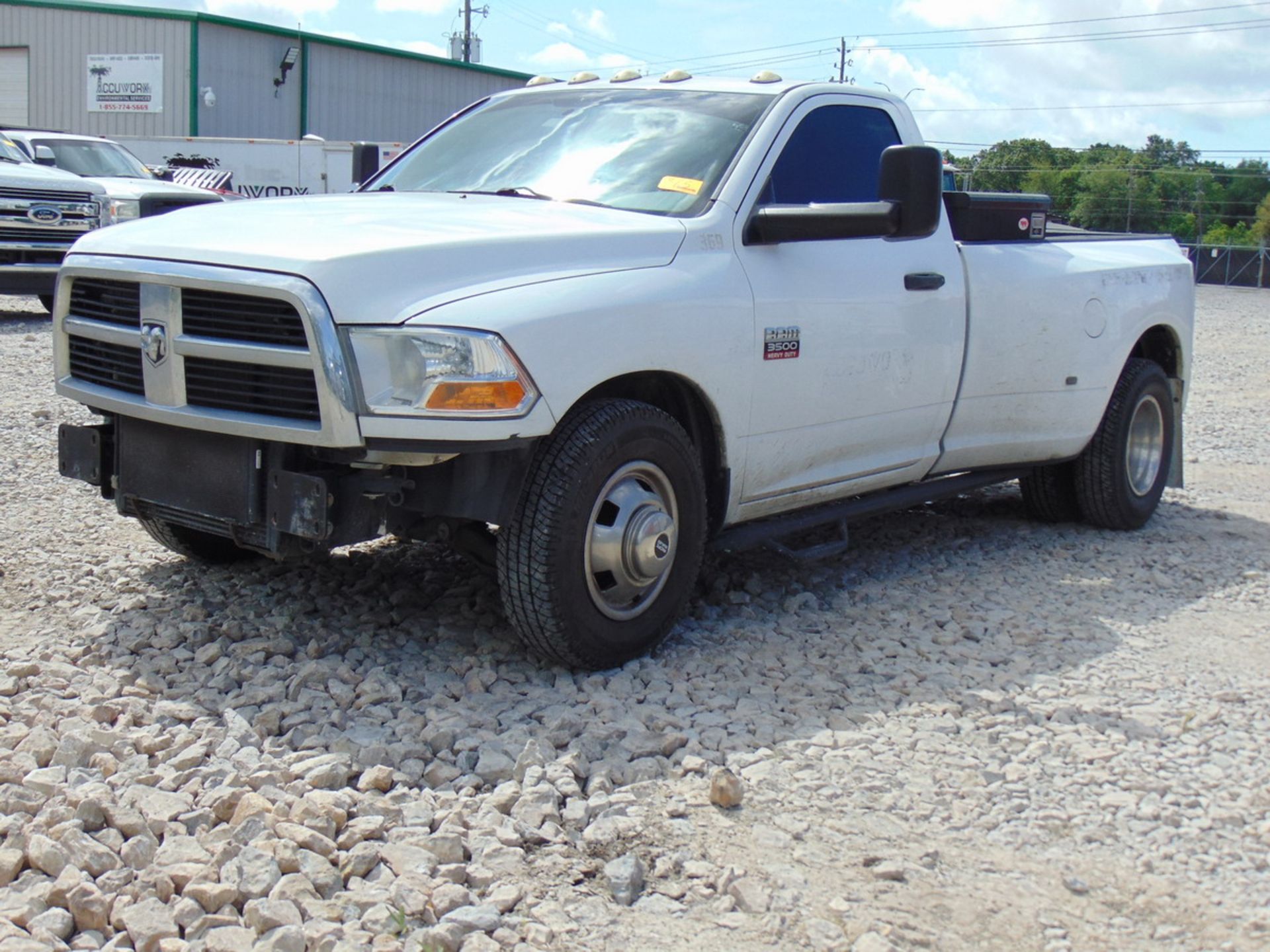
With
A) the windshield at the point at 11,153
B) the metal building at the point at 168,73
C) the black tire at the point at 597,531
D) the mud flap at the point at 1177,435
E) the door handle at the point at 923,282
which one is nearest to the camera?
the black tire at the point at 597,531

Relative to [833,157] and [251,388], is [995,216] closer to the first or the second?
[833,157]

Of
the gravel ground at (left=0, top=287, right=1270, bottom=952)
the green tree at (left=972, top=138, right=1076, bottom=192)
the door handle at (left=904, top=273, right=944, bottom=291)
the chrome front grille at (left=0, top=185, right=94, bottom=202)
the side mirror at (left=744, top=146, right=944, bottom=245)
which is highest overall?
the green tree at (left=972, top=138, right=1076, bottom=192)

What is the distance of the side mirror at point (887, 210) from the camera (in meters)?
4.77

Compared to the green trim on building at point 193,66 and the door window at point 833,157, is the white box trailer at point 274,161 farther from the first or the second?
the door window at point 833,157

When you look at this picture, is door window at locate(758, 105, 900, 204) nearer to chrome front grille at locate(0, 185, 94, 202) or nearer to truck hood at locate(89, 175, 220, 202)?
truck hood at locate(89, 175, 220, 202)

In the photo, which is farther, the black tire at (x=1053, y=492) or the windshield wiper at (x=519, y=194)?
the black tire at (x=1053, y=492)

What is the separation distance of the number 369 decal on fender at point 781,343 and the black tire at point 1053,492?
96.0 inches

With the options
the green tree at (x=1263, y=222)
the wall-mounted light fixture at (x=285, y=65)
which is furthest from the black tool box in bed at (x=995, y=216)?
the green tree at (x=1263, y=222)

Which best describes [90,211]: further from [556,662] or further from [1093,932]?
[1093,932]

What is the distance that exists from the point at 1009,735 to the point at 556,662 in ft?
4.50

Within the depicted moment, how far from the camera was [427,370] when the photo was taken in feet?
12.8

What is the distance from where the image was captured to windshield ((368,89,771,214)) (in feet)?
16.3

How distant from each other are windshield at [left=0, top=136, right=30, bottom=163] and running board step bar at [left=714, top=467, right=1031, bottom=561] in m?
12.0

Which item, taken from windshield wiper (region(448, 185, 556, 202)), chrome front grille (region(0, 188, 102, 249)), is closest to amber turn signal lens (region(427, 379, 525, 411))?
windshield wiper (region(448, 185, 556, 202))
